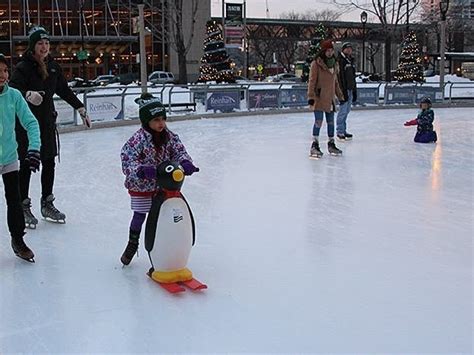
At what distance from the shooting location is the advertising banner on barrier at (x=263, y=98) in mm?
19375

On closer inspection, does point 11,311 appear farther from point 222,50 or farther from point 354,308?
point 222,50

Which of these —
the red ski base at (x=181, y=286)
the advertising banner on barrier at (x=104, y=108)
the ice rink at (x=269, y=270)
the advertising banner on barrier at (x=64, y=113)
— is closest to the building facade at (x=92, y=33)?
the advertising banner on barrier at (x=104, y=108)

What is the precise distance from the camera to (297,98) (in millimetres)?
20219

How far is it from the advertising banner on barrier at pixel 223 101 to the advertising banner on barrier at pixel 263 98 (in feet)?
1.76

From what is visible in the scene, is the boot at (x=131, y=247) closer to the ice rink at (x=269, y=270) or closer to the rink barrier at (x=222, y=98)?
the ice rink at (x=269, y=270)

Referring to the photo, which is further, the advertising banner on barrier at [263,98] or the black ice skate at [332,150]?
the advertising banner on barrier at [263,98]

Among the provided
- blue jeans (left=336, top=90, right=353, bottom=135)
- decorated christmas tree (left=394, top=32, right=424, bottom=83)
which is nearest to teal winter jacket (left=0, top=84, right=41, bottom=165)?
blue jeans (left=336, top=90, right=353, bottom=135)

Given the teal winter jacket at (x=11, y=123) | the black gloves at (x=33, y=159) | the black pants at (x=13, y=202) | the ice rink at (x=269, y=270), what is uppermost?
the teal winter jacket at (x=11, y=123)

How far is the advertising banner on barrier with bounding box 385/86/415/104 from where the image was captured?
2138 centimetres

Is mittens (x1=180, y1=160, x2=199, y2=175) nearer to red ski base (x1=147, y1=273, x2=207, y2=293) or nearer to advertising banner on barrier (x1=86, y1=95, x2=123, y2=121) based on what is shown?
red ski base (x1=147, y1=273, x2=207, y2=293)

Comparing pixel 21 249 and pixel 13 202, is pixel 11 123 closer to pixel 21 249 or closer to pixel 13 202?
pixel 13 202

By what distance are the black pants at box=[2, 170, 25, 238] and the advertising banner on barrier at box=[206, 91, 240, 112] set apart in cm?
1433

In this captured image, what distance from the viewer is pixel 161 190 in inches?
152

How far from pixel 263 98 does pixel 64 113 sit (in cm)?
707
